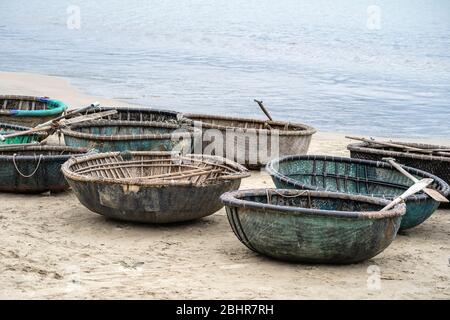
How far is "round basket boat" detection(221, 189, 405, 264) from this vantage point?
5.88 meters

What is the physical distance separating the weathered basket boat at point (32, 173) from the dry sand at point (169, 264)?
15cm

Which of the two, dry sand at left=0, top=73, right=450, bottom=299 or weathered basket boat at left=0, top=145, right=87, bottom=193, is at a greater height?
weathered basket boat at left=0, top=145, right=87, bottom=193

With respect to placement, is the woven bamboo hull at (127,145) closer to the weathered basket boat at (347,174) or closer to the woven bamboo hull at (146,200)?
the weathered basket boat at (347,174)

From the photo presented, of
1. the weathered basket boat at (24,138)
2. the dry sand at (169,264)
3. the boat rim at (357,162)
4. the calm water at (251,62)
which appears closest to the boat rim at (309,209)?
the boat rim at (357,162)

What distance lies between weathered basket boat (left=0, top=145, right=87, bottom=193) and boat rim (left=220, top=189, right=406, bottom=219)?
2.10m

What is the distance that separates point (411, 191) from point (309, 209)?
1158 mm

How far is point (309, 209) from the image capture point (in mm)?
5883

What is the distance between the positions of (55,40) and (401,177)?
971 inches

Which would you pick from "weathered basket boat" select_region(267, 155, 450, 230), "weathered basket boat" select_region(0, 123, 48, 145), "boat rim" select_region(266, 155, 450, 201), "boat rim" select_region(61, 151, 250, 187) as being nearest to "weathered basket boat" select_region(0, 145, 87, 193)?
"boat rim" select_region(61, 151, 250, 187)

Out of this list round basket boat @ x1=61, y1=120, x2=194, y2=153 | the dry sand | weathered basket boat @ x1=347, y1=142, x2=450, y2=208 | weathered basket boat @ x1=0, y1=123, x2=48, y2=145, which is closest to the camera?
the dry sand

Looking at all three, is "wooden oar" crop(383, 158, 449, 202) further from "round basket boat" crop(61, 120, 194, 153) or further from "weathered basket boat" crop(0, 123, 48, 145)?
"weathered basket boat" crop(0, 123, 48, 145)

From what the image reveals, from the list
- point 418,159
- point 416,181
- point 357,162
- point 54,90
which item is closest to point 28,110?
point 357,162

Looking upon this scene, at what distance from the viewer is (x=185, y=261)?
6.20 m
